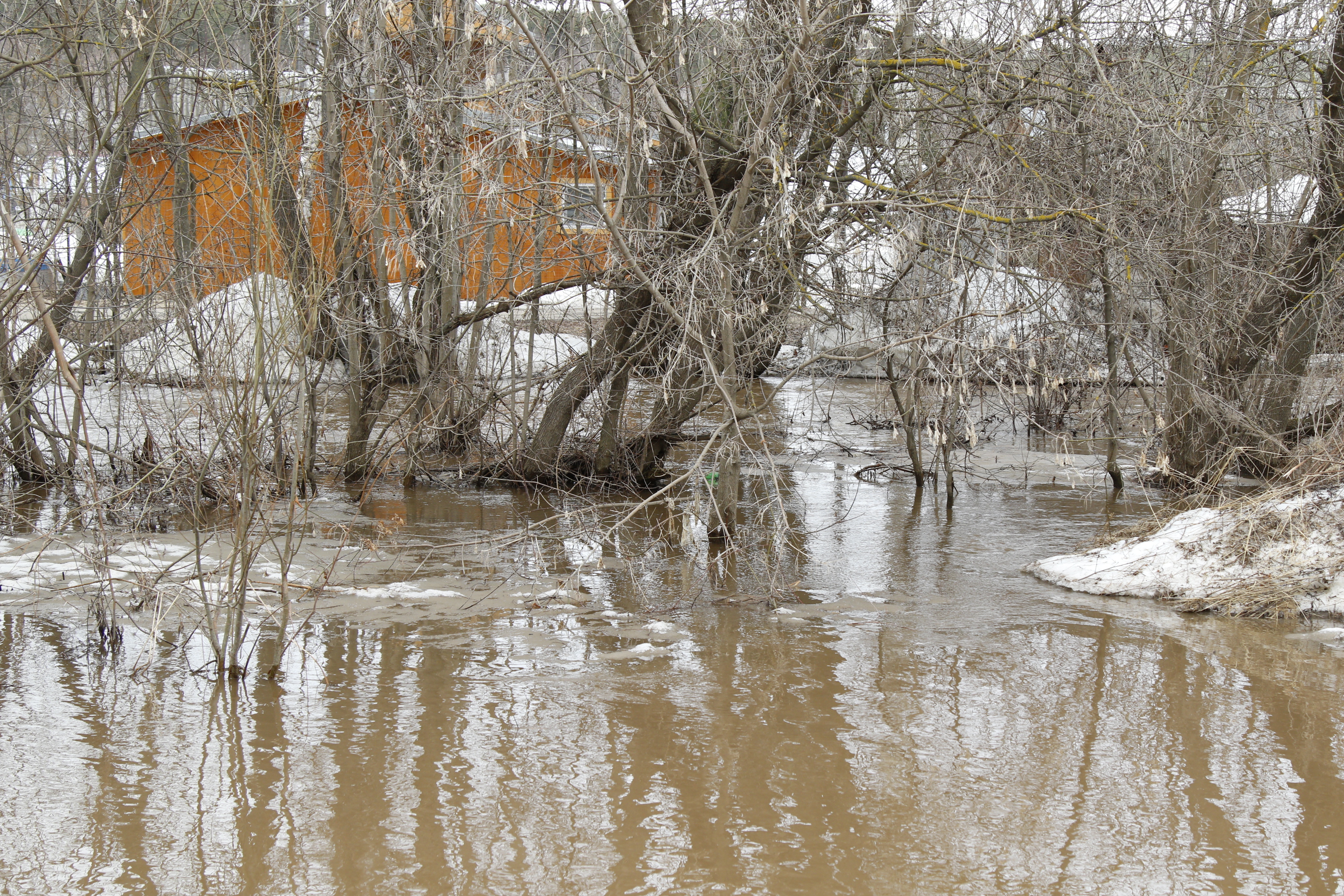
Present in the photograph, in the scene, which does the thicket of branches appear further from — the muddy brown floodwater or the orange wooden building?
the muddy brown floodwater

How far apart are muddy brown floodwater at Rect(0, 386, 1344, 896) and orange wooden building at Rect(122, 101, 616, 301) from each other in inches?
92.1

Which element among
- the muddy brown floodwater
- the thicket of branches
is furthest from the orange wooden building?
the muddy brown floodwater

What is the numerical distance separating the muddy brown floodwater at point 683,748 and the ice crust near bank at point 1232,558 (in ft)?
1.09

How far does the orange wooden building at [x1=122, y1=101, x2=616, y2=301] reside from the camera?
758 centimetres

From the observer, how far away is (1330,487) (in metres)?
7.48

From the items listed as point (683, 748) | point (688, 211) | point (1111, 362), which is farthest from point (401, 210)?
point (1111, 362)

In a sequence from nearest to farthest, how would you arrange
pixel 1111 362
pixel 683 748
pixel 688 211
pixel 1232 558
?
1. pixel 683 748
2. pixel 1232 558
3. pixel 688 211
4. pixel 1111 362

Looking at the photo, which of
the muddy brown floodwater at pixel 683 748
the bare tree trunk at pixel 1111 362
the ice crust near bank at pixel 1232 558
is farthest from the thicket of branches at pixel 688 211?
the muddy brown floodwater at pixel 683 748

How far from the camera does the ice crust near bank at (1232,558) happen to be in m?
7.12

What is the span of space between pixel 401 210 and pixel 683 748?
5935 millimetres

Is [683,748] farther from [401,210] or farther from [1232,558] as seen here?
[401,210]

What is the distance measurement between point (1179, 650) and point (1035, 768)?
2.06 metres

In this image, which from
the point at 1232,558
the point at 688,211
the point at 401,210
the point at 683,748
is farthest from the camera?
the point at 401,210

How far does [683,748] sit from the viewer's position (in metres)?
4.91
